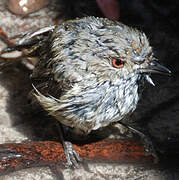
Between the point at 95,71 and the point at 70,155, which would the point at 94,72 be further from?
the point at 70,155

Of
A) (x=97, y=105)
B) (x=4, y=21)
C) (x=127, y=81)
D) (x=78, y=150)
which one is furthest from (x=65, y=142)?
(x=4, y=21)

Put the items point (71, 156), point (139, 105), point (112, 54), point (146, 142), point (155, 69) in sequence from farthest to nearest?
point (139, 105), point (146, 142), point (71, 156), point (155, 69), point (112, 54)

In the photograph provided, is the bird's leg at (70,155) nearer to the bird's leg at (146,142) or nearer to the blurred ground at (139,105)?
the blurred ground at (139,105)

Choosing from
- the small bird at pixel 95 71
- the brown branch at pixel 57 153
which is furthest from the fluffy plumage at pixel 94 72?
the brown branch at pixel 57 153

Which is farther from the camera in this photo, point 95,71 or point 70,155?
point 70,155

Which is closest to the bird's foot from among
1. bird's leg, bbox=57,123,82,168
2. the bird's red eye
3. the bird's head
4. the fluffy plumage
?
bird's leg, bbox=57,123,82,168

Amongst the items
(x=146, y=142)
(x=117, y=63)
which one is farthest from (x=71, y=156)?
(x=117, y=63)

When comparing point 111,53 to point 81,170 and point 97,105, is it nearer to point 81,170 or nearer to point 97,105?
point 97,105
